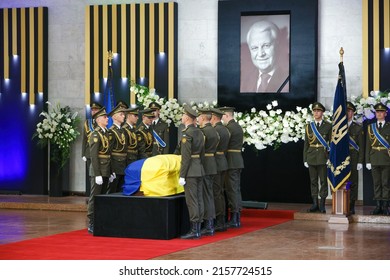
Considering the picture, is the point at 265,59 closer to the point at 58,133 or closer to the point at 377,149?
the point at 377,149

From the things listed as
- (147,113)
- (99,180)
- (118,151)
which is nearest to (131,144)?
(118,151)

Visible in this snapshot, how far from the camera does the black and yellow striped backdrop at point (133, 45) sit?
54.5 ft

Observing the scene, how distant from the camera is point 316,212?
14.2 m

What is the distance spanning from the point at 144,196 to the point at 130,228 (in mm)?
428

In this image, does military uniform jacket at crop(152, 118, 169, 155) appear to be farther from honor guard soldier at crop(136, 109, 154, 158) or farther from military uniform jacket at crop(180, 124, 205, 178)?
military uniform jacket at crop(180, 124, 205, 178)

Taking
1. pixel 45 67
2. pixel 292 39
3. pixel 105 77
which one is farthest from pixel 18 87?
pixel 292 39

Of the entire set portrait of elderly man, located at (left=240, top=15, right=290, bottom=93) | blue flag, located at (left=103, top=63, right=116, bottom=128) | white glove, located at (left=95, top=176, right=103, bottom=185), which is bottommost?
white glove, located at (left=95, top=176, right=103, bottom=185)

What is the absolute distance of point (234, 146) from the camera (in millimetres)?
12836

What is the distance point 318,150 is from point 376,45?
2.48 m

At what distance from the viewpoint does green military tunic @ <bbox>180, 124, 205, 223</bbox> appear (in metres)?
11.3

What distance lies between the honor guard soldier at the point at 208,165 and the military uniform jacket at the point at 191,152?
0.25 m

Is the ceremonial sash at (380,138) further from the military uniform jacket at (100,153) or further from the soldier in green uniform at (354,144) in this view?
the military uniform jacket at (100,153)

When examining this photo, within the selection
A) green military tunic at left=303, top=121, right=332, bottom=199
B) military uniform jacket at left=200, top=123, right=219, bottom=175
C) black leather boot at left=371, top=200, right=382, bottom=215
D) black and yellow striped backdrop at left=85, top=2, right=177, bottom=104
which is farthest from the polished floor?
black and yellow striped backdrop at left=85, top=2, right=177, bottom=104

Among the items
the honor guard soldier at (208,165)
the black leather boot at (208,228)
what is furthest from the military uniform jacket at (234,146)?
the black leather boot at (208,228)
